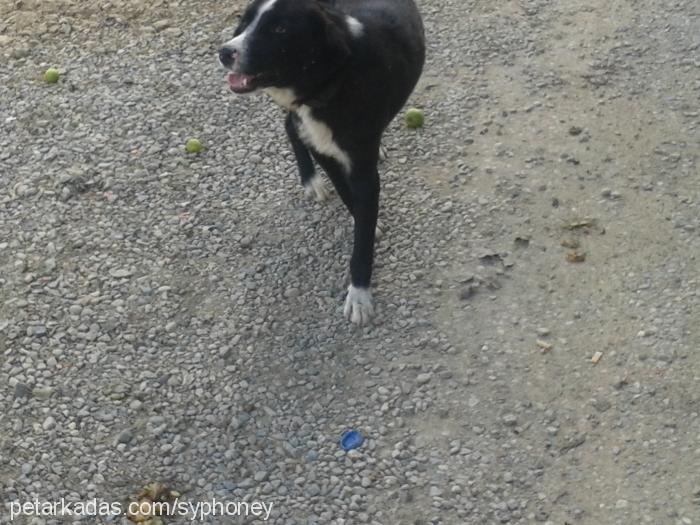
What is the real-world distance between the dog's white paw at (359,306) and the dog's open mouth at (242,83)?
954mm

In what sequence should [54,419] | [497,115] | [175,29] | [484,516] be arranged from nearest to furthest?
[484,516] → [54,419] → [497,115] → [175,29]

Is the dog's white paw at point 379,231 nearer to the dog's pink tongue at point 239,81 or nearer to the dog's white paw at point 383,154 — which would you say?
the dog's white paw at point 383,154

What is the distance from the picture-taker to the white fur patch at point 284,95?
431 centimetres

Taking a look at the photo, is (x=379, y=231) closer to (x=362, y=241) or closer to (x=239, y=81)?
(x=362, y=241)

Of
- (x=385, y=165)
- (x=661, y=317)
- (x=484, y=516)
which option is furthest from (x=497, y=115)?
(x=484, y=516)

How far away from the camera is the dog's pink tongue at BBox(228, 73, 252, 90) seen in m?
4.25

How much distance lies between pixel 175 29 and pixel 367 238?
243cm

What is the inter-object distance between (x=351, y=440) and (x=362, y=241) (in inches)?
33.6

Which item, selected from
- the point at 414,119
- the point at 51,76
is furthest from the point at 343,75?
the point at 51,76

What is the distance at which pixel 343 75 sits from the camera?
431 cm

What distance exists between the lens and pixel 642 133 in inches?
214

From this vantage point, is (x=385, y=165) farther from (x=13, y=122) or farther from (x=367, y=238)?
(x=13, y=122)

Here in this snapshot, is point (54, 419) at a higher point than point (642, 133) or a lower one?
lower

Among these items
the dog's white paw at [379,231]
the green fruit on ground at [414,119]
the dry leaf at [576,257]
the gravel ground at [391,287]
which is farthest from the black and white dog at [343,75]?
the dry leaf at [576,257]
